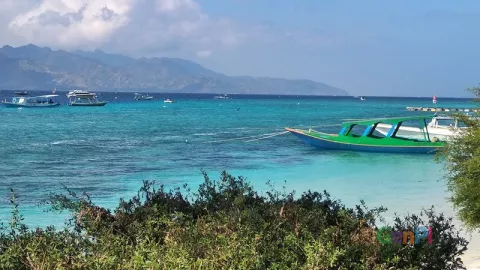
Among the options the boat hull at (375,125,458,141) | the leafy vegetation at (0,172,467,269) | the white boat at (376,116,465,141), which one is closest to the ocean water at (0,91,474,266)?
the white boat at (376,116,465,141)

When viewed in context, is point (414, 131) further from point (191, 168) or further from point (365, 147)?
point (191, 168)

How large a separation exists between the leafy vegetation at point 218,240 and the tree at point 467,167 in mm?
3585

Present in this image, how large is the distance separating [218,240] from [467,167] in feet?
18.3

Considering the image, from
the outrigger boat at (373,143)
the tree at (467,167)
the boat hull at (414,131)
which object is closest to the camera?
the tree at (467,167)

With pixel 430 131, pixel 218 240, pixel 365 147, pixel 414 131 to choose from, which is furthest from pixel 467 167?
pixel 414 131

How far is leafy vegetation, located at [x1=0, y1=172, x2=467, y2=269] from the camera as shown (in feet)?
13.1

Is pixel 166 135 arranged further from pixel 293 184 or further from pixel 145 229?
pixel 145 229

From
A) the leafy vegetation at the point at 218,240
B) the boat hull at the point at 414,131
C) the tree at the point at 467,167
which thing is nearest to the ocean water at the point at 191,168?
the tree at the point at 467,167

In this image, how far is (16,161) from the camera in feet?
81.1

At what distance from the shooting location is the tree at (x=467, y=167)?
27.4 ft

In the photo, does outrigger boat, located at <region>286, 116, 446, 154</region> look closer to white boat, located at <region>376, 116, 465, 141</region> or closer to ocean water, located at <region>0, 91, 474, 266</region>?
ocean water, located at <region>0, 91, 474, 266</region>

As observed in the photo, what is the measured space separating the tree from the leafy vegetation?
3585mm

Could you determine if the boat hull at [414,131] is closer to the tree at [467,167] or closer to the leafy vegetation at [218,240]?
the tree at [467,167]

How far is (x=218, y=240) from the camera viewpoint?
13.8ft
